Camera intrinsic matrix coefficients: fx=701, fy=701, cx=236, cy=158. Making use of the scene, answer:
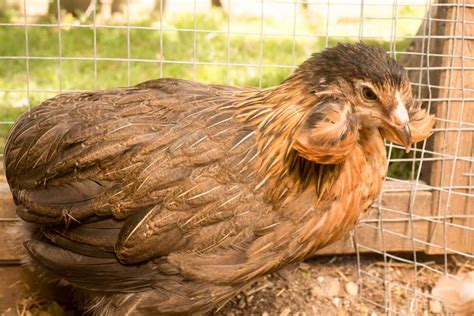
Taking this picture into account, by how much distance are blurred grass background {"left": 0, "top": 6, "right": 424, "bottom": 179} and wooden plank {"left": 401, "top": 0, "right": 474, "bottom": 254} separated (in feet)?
4.71

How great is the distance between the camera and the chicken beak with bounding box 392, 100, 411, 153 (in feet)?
8.70

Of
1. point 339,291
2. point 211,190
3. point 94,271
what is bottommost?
point 339,291

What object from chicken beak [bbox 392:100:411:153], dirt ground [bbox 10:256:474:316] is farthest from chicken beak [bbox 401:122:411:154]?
dirt ground [bbox 10:256:474:316]

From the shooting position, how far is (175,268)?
2822mm

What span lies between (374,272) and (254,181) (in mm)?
1506

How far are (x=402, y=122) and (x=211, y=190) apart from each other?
31.2 inches

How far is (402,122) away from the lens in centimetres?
265

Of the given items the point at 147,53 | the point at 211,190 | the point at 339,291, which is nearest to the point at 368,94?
the point at 211,190

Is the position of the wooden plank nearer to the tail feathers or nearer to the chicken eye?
the chicken eye

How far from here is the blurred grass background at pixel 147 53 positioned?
556 cm

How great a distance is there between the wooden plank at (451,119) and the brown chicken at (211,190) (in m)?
0.92

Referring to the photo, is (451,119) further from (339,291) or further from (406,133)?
(406,133)

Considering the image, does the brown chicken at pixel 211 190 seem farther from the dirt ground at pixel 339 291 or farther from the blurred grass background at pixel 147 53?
the blurred grass background at pixel 147 53

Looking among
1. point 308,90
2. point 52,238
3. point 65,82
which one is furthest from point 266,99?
point 65,82
